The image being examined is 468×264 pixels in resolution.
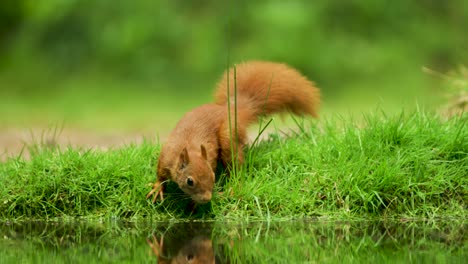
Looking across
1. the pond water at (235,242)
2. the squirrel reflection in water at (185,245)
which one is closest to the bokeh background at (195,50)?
the pond water at (235,242)

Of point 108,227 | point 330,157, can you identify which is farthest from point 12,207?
point 330,157

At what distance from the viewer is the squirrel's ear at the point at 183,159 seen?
15.6ft

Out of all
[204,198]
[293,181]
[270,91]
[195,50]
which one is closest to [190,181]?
[204,198]

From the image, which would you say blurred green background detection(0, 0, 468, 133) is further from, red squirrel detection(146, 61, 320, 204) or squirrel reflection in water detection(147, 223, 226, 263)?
squirrel reflection in water detection(147, 223, 226, 263)

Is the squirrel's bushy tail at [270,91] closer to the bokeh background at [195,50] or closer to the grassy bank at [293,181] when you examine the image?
the grassy bank at [293,181]

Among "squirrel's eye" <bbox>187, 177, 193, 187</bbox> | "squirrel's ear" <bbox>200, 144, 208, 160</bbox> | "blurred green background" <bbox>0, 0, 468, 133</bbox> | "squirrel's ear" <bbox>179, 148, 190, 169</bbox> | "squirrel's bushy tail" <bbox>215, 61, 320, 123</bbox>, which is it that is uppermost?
"blurred green background" <bbox>0, 0, 468, 133</bbox>

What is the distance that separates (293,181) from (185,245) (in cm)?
118

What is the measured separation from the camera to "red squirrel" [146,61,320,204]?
188 inches

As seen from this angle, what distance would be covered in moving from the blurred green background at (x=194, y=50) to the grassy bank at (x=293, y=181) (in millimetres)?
3744

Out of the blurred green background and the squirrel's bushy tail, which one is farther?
the blurred green background

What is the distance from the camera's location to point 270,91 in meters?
5.68

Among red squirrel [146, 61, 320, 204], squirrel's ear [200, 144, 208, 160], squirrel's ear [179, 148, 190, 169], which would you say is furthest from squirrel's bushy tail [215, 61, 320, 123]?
squirrel's ear [179, 148, 190, 169]

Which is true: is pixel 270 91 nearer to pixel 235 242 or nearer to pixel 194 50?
pixel 235 242

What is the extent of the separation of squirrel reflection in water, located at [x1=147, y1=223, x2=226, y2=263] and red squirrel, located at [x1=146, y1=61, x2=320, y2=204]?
0.86ft
